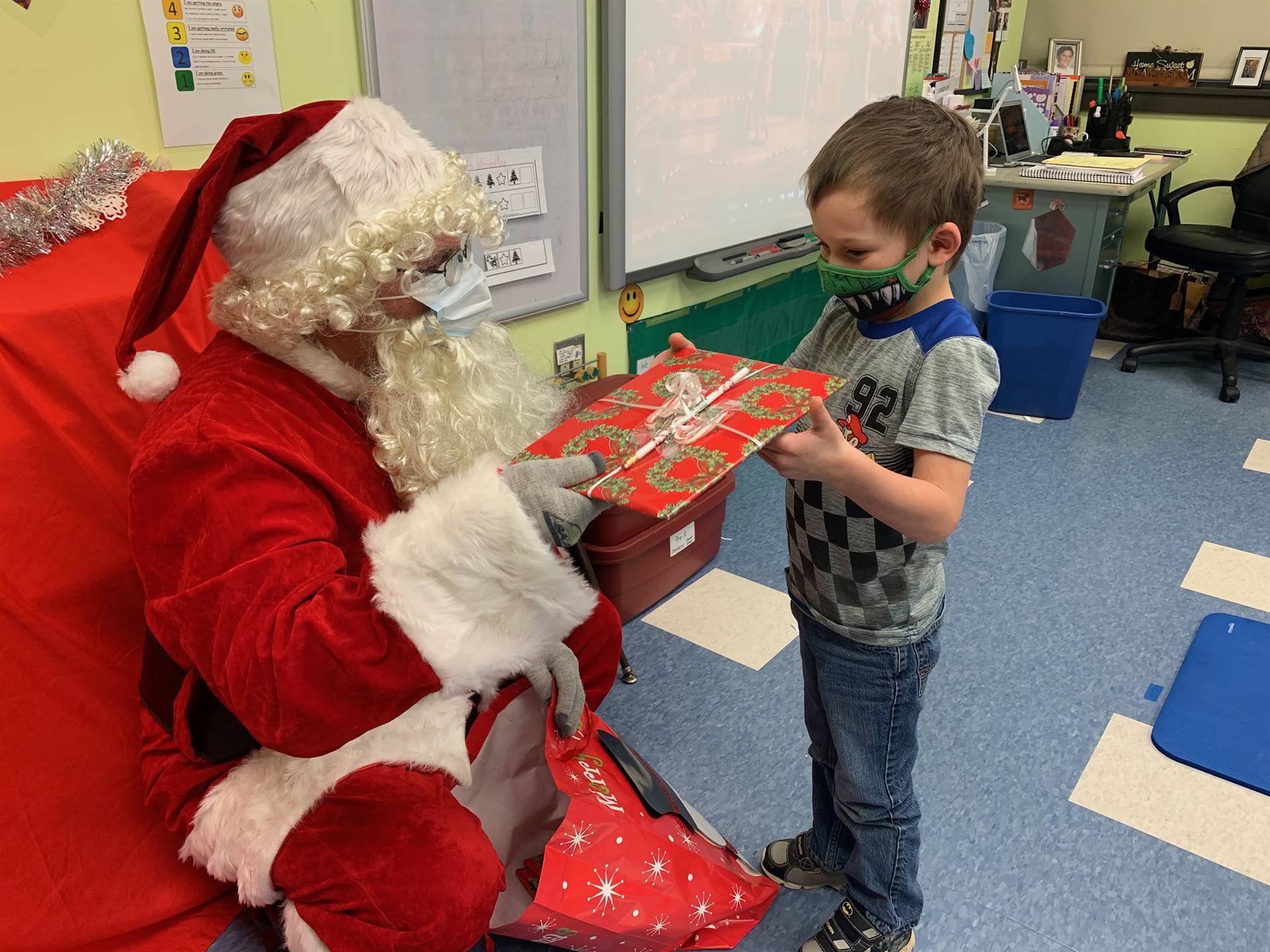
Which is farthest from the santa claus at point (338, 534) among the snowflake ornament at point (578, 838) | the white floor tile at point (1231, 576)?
the white floor tile at point (1231, 576)

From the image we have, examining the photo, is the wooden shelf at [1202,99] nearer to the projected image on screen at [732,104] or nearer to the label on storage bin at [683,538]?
the projected image on screen at [732,104]

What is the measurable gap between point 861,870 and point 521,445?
30.6 inches

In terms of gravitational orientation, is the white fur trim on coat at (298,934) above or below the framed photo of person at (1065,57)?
below

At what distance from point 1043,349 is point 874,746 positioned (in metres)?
2.37

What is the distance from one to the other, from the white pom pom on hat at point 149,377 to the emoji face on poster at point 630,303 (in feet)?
4.30

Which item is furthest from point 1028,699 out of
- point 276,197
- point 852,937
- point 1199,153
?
point 1199,153

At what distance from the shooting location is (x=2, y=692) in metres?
1.09

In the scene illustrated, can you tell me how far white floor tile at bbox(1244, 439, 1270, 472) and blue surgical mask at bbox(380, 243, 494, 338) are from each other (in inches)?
106

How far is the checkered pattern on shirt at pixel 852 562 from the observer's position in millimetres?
1019

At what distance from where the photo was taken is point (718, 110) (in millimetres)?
2348

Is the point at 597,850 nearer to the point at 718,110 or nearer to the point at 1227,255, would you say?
the point at 718,110

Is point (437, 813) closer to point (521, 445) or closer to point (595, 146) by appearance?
point (521, 445)

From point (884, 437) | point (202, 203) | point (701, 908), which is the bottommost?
point (701, 908)

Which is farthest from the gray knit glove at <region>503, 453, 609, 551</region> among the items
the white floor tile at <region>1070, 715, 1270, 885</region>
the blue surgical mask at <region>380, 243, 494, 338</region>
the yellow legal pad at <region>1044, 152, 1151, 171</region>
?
the yellow legal pad at <region>1044, 152, 1151, 171</region>
